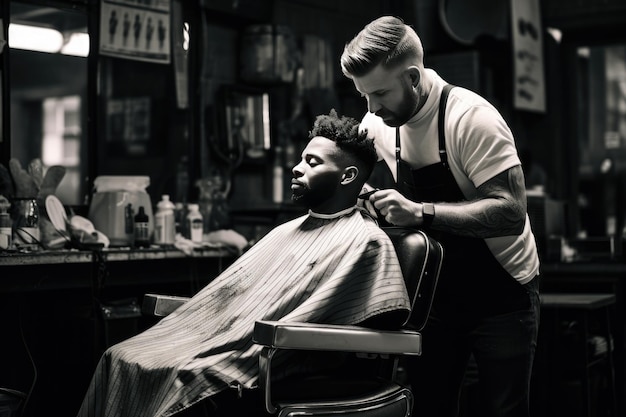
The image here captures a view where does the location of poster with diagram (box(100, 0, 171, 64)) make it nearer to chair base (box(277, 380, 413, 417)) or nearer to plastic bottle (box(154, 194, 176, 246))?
plastic bottle (box(154, 194, 176, 246))

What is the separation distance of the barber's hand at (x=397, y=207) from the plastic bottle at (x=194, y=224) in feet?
6.45

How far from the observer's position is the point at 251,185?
498cm

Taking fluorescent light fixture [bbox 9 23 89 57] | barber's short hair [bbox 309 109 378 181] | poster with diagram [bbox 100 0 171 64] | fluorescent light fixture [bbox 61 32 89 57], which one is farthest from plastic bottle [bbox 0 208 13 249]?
barber's short hair [bbox 309 109 378 181]

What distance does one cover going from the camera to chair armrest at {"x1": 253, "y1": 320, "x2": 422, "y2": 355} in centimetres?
194

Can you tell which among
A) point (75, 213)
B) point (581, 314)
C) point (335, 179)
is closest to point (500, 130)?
point (335, 179)

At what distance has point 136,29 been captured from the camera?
165 inches

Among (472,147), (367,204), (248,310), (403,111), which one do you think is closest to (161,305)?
(248,310)

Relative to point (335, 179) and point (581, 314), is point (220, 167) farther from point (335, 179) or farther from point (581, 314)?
point (335, 179)

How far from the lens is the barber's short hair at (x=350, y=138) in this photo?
2371 millimetres

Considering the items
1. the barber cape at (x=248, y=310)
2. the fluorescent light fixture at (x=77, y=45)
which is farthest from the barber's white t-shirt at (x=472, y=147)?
the fluorescent light fixture at (x=77, y=45)

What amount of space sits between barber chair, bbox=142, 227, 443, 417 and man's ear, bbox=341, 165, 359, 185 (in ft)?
0.60

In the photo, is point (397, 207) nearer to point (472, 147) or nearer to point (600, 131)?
point (472, 147)

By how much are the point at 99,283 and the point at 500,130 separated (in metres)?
1.86

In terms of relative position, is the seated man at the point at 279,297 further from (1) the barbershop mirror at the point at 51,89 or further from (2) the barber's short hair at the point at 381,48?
(1) the barbershop mirror at the point at 51,89
